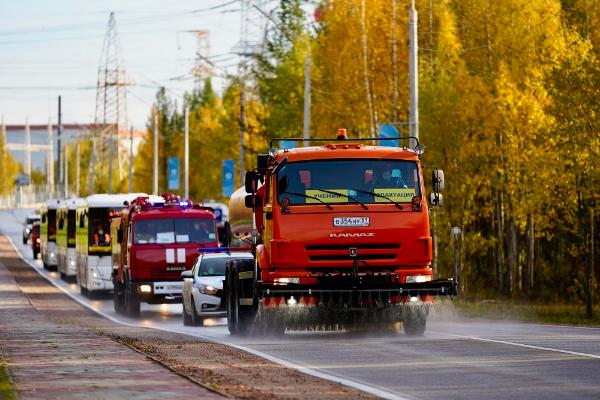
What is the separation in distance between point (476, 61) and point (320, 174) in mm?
35414

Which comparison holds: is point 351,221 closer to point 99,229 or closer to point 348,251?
point 348,251

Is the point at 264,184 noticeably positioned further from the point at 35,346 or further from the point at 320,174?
the point at 35,346

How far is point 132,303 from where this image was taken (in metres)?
40.6

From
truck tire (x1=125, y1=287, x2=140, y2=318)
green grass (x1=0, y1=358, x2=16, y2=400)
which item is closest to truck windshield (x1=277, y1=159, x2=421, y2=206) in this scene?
green grass (x1=0, y1=358, x2=16, y2=400)

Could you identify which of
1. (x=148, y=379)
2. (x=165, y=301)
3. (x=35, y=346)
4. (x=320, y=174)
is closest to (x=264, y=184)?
(x=320, y=174)

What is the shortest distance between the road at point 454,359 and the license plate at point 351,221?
1.83m

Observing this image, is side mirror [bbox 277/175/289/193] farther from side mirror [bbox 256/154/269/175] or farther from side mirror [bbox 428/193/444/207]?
side mirror [bbox 428/193/444/207]

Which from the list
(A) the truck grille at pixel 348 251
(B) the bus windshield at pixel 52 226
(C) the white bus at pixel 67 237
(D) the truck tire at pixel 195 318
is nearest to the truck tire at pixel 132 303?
(D) the truck tire at pixel 195 318

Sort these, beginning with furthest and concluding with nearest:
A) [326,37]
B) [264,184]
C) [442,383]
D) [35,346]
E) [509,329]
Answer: [326,37] → [509,329] → [264,184] → [35,346] → [442,383]

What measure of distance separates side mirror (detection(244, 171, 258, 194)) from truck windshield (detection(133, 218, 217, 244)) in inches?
556

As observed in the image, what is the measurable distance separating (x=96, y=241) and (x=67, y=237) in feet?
39.8

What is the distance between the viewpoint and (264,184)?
26484mm

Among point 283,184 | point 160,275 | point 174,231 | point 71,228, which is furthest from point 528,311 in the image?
point 71,228

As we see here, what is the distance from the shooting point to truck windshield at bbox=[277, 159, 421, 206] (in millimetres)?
25172
